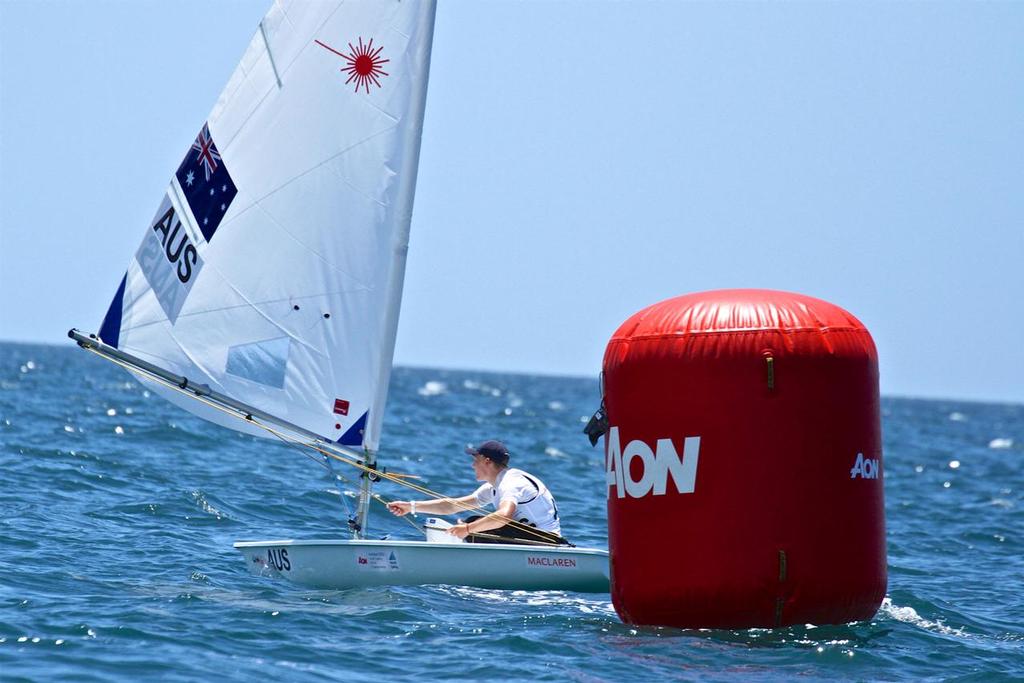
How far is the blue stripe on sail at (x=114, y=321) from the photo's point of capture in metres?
12.2

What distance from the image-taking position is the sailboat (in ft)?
38.1

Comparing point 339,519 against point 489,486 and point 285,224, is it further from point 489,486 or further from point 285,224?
point 285,224

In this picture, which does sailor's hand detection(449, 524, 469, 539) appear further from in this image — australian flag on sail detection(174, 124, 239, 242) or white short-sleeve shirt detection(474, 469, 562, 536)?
australian flag on sail detection(174, 124, 239, 242)

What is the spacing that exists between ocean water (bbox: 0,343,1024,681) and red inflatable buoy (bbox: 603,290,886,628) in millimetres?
326

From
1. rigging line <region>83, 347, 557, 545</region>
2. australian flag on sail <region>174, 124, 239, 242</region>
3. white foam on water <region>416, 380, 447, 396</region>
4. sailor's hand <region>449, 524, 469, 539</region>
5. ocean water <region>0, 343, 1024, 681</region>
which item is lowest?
ocean water <region>0, 343, 1024, 681</region>

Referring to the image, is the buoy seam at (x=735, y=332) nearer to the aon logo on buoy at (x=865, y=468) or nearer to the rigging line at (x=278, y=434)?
the aon logo on buoy at (x=865, y=468)

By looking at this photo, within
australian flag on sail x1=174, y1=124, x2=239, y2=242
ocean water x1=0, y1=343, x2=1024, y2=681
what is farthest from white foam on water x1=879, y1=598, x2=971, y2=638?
australian flag on sail x1=174, y1=124, x2=239, y2=242

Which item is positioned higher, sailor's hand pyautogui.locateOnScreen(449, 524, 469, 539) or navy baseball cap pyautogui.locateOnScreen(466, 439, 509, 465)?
navy baseball cap pyautogui.locateOnScreen(466, 439, 509, 465)

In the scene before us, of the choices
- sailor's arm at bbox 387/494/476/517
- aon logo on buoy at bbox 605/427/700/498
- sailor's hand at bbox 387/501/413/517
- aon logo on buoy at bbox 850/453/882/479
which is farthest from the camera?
sailor's arm at bbox 387/494/476/517

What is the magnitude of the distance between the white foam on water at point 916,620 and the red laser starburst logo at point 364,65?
5.72m

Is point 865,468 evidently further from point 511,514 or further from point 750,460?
point 511,514

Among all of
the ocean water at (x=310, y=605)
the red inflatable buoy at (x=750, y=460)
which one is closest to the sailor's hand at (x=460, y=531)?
the ocean water at (x=310, y=605)

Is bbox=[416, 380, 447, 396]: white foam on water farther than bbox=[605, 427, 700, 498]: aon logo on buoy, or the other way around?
bbox=[416, 380, 447, 396]: white foam on water

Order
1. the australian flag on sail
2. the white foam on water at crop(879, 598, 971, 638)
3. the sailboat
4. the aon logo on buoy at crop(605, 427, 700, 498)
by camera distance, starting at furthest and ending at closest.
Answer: the australian flag on sail → the sailboat → the white foam on water at crop(879, 598, 971, 638) → the aon logo on buoy at crop(605, 427, 700, 498)
